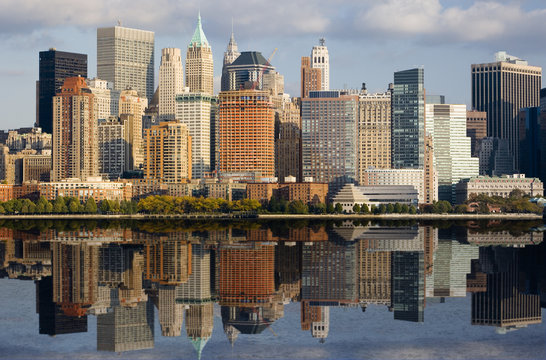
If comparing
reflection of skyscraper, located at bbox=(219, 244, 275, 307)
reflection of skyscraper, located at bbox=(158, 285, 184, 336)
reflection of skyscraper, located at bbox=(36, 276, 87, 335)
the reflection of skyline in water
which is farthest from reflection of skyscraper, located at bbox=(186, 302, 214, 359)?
reflection of skyscraper, located at bbox=(36, 276, 87, 335)

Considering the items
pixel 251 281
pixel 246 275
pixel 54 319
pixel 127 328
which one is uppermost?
pixel 246 275

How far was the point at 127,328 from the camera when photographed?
65.8 meters

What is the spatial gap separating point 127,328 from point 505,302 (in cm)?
3034

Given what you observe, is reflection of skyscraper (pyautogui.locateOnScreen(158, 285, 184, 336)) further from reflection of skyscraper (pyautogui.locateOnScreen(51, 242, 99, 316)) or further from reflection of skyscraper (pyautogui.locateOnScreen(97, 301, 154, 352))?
reflection of skyscraper (pyautogui.locateOnScreen(51, 242, 99, 316))

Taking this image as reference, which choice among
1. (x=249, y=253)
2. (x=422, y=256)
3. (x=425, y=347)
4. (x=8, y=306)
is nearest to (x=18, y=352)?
(x=8, y=306)

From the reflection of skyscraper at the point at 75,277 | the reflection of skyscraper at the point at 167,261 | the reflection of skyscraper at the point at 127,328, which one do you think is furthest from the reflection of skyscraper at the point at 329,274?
the reflection of skyscraper at the point at 75,277

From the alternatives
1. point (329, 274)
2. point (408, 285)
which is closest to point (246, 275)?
point (329, 274)

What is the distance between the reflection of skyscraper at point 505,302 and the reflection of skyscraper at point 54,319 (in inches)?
1108

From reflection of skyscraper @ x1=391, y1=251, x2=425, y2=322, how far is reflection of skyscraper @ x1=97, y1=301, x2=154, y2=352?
1874 cm

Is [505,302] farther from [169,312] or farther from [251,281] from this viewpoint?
[169,312]

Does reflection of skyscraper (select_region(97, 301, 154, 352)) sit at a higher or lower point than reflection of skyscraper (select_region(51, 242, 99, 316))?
lower

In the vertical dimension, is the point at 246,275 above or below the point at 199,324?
above

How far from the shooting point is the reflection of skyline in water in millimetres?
68500

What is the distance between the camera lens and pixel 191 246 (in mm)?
126938
